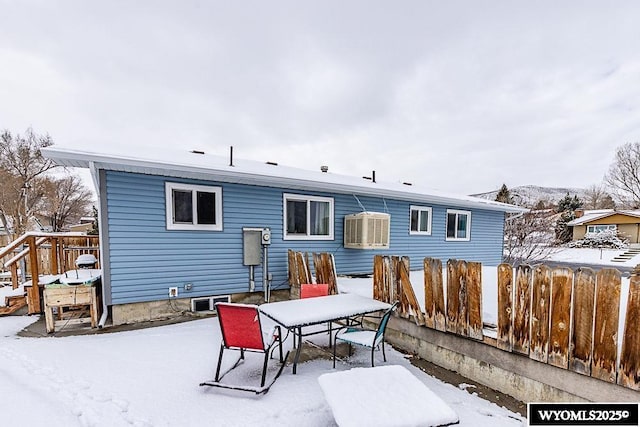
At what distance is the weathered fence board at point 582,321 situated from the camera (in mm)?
2297

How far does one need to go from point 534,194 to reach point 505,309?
37736 millimetres

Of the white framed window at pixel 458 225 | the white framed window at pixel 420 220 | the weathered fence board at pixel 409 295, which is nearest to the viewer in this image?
the weathered fence board at pixel 409 295

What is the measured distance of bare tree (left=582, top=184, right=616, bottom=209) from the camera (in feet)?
116

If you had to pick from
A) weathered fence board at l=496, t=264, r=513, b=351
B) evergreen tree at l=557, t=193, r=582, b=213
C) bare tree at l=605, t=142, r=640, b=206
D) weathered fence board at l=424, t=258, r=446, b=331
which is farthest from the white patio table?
evergreen tree at l=557, t=193, r=582, b=213

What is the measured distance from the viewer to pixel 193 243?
583 cm

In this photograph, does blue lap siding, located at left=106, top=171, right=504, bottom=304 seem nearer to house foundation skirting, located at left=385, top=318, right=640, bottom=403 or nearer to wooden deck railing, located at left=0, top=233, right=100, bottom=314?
wooden deck railing, located at left=0, top=233, right=100, bottom=314

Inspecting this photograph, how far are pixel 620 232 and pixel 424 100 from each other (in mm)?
28239

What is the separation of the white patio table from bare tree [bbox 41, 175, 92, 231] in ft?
95.1

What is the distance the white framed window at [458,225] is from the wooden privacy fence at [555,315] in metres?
7.45

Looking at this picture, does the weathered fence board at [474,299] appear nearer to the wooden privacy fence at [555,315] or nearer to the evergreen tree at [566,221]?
the wooden privacy fence at [555,315]

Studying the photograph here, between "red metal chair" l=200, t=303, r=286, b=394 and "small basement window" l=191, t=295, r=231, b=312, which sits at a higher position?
"red metal chair" l=200, t=303, r=286, b=394

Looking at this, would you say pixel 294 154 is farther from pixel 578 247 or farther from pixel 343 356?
pixel 578 247

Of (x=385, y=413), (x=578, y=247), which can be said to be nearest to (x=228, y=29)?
(x=385, y=413)

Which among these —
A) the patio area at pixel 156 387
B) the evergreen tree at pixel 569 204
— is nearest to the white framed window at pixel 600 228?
the evergreen tree at pixel 569 204
